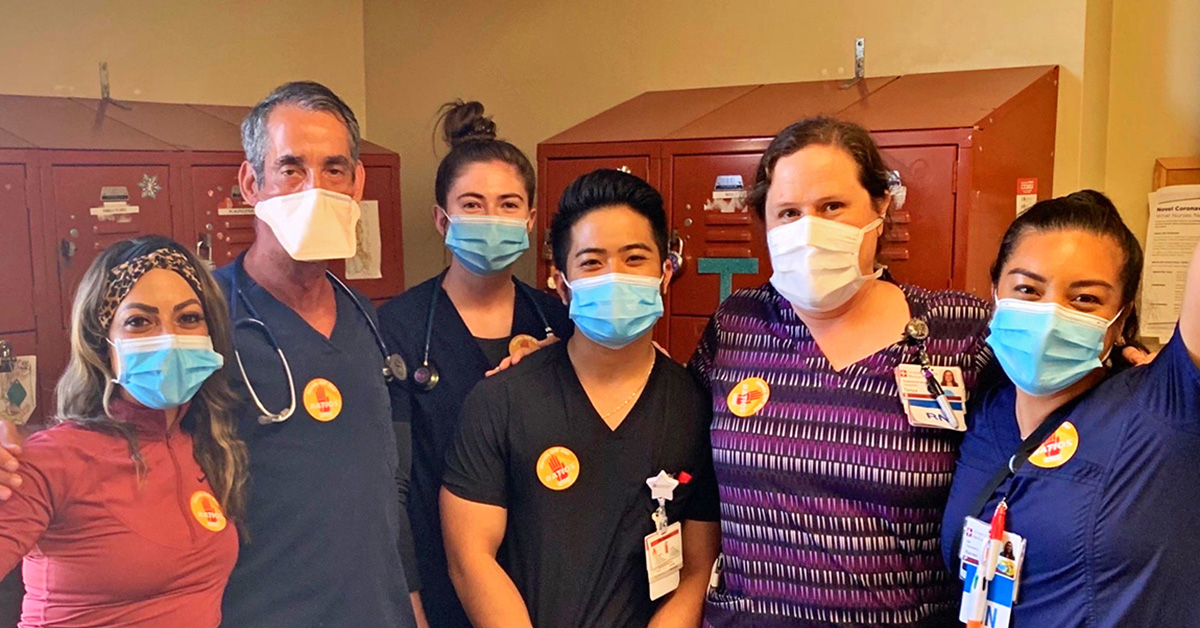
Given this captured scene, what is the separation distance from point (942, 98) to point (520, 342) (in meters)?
1.30

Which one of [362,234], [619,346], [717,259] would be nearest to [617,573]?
[619,346]

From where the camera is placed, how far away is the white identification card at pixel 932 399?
146 centimetres

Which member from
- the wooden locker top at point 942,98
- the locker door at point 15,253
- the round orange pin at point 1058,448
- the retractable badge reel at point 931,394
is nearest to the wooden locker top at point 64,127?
the locker door at point 15,253

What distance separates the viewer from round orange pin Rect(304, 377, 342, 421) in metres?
1.64

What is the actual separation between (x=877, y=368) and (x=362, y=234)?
6.48ft

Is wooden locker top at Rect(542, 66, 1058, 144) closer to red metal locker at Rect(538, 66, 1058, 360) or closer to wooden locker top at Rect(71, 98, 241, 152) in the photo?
red metal locker at Rect(538, 66, 1058, 360)

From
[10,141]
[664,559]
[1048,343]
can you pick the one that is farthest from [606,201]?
[10,141]

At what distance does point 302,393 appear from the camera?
1.63 metres

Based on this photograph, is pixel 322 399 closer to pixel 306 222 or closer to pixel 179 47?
pixel 306 222

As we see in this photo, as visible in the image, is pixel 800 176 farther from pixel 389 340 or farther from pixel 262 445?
pixel 262 445

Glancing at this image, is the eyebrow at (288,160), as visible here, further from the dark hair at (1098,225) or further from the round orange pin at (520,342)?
the dark hair at (1098,225)

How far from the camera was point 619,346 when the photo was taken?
172cm

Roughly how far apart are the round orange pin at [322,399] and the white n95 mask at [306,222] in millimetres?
229

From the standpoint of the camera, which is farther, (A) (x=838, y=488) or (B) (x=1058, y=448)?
(A) (x=838, y=488)
